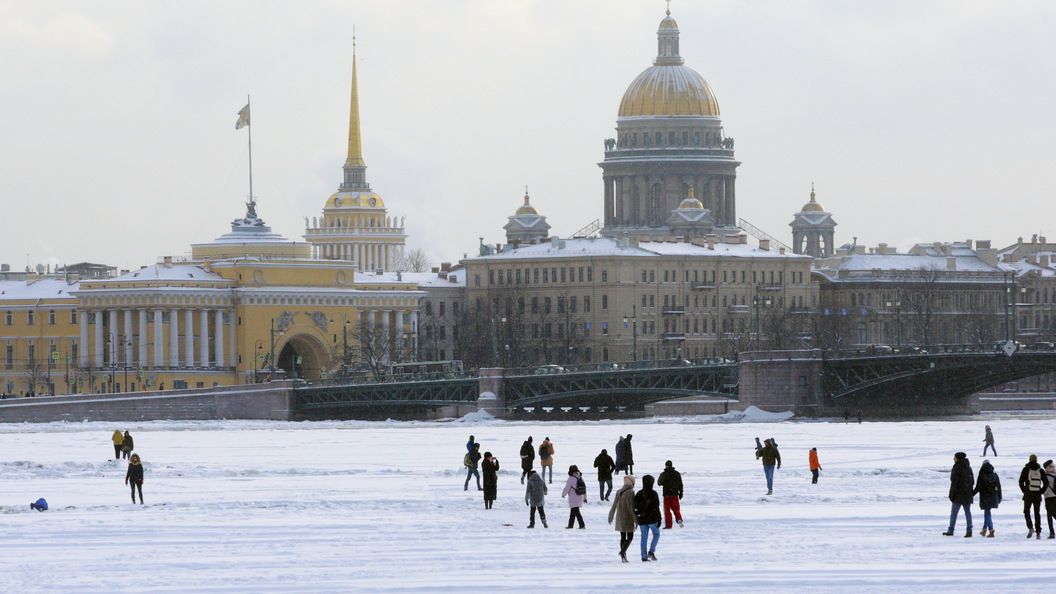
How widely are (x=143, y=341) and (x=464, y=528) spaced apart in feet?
267

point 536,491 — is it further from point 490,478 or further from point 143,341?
point 143,341

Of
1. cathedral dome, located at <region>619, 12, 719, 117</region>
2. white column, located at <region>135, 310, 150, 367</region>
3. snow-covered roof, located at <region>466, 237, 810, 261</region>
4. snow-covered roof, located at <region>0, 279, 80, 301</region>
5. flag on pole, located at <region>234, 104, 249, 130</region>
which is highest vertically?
cathedral dome, located at <region>619, 12, 719, 117</region>

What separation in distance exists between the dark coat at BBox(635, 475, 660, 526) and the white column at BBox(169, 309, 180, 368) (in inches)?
3366

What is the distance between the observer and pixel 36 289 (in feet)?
422

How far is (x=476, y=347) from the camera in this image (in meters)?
125

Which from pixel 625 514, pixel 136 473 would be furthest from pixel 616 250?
pixel 625 514

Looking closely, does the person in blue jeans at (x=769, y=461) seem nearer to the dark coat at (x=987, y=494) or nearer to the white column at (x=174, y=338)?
the dark coat at (x=987, y=494)

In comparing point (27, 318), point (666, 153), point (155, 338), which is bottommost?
point (155, 338)

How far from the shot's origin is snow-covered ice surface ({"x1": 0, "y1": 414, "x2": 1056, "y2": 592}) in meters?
32.9

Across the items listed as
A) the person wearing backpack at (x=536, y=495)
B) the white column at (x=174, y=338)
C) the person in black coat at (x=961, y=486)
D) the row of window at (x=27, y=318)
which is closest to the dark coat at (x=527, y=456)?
the person wearing backpack at (x=536, y=495)

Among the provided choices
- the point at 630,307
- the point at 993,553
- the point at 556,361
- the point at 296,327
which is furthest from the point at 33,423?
the point at 993,553

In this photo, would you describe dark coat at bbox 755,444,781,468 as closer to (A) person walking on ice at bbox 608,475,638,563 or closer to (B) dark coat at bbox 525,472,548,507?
(B) dark coat at bbox 525,472,548,507

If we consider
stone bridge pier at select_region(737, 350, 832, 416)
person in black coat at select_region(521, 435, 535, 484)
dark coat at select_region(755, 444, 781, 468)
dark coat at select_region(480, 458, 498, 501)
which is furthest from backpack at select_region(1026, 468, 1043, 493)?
stone bridge pier at select_region(737, 350, 832, 416)

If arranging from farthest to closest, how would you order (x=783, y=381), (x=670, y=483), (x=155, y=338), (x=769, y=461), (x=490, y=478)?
(x=155, y=338), (x=783, y=381), (x=769, y=461), (x=490, y=478), (x=670, y=483)
